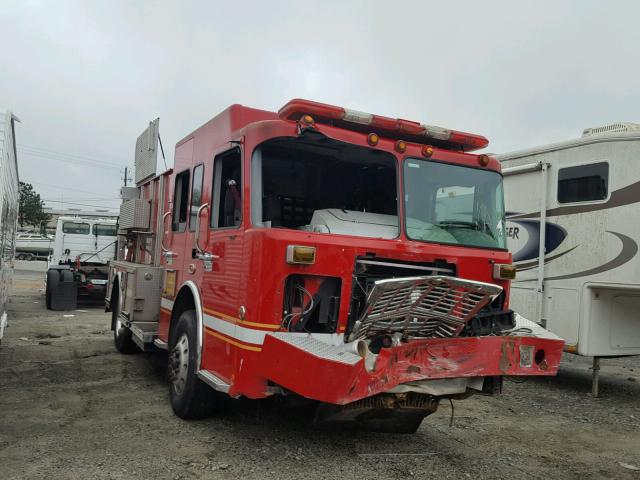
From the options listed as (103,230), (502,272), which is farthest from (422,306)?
(103,230)

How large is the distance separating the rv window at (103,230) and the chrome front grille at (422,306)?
13.5m

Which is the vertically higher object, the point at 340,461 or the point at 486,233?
the point at 486,233

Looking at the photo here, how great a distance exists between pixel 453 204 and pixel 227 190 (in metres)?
1.94

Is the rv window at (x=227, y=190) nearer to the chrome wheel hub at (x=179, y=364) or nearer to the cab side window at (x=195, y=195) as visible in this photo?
the cab side window at (x=195, y=195)

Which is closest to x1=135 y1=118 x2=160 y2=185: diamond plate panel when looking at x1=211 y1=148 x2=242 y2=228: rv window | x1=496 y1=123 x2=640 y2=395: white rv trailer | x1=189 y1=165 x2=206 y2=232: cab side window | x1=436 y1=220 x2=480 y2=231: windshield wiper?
x1=189 y1=165 x2=206 y2=232: cab side window

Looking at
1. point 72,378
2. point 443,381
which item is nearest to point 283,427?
point 443,381

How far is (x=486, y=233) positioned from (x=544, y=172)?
3379 mm

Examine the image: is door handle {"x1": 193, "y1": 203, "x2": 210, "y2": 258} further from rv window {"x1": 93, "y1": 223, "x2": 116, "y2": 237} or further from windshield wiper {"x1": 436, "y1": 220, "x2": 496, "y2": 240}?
rv window {"x1": 93, "y1": 223, "x2": 116, "y2": 237}

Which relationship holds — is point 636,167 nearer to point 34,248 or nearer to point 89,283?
point 89,283

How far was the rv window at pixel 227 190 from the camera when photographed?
4.44m

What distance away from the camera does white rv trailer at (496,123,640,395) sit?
675cm

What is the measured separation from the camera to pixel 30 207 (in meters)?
44.9

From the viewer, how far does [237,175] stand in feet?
15.2

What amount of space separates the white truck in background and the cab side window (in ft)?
33.1
